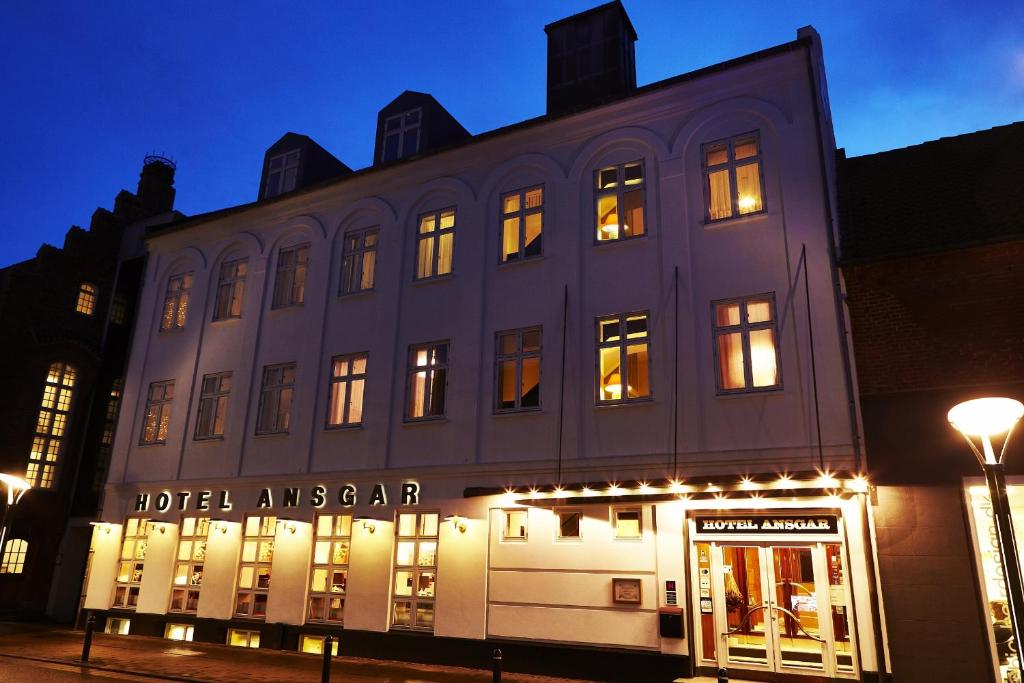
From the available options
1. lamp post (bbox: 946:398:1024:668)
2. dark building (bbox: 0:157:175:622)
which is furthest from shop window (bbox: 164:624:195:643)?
lamp post (bbox: 946:398:1024:668)

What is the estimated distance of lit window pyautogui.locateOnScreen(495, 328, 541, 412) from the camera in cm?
1478

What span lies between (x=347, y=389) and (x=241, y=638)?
20.5ft

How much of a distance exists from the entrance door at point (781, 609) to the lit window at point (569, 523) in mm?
2478

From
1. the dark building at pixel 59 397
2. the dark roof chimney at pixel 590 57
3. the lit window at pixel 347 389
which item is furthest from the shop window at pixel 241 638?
the dark roof chimney at pixel 590 57

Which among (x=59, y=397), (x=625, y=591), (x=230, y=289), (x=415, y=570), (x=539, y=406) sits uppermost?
(x=230, y=289)

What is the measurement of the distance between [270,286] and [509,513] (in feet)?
31.6

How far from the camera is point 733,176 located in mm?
14141

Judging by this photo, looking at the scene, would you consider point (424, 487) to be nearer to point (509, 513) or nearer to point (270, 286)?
point (509, 513)

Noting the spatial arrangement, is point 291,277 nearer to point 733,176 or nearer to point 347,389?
point 347,389

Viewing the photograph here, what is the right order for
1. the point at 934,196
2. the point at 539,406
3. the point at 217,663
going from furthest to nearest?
the point at 539,406 → the point at 217,663 → the point at 934,196

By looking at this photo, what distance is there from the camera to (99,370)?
25297mm

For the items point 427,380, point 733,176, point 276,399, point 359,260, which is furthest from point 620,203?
point 276,399

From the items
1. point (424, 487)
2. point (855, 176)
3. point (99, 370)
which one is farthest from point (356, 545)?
point (99, 370)

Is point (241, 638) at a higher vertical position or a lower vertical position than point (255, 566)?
lower
